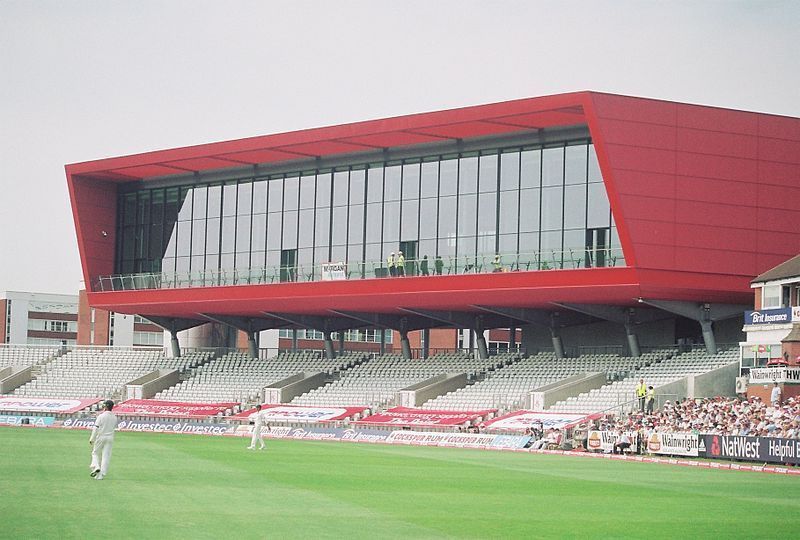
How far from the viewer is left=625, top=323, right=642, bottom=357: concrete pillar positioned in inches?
2389

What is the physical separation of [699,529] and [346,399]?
154 ft

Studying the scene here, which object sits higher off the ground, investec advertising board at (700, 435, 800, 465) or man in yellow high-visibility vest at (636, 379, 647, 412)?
man in yellow high-visibility vest at (636, 379, 647, 412)

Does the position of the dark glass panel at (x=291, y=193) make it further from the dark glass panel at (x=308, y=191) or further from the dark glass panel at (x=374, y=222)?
the dark glass panel at (x=374, y=222)

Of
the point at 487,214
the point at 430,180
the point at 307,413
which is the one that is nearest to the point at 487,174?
the point at 487,214

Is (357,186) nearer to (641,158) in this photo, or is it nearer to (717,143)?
(641,158)

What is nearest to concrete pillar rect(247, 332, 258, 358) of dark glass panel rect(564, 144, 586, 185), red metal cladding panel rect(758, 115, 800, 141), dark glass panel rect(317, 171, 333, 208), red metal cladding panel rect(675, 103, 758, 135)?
dark glass panel rect(317, 171, 333, 208)

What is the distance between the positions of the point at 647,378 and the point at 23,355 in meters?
47.1

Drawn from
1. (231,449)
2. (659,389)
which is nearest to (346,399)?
(659,389)

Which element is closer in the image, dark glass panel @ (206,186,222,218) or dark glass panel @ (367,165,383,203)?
dark glass panel @ (367,165,383,203)

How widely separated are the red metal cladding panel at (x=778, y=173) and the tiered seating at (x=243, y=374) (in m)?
28.1

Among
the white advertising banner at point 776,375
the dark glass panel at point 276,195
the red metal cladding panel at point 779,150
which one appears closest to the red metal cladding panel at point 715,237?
the red metal cladding panel at point 779,150

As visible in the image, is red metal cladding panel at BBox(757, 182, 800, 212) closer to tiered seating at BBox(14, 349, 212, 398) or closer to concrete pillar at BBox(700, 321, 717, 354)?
concrete pillar at BBox(700, 321, 717, 354)

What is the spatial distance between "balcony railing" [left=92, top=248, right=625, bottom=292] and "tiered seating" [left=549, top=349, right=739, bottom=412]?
5667mm

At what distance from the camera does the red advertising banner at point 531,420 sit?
50.6 m
